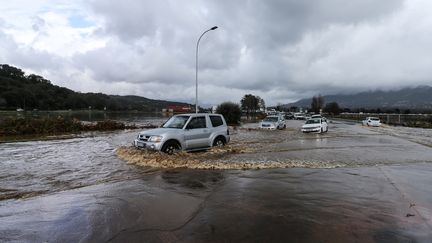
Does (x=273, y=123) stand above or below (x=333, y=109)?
below

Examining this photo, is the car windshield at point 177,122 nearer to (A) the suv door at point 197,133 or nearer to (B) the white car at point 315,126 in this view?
(A) the suv door at point 197,133

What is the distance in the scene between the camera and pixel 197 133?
52.1 ft

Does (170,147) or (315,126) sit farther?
(315,126)

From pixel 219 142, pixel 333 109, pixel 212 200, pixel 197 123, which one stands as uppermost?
pixel 333 109

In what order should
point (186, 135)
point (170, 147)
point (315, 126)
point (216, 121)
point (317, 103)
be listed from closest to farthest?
point (170, 147), point (186, 135), point (216, 121), point (315, 126), point (317, 103)

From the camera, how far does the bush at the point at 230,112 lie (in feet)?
180

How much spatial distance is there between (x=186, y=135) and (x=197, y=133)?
716mm

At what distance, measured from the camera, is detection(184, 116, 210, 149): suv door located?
15453 millimetres

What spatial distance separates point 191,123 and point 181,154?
1.72m

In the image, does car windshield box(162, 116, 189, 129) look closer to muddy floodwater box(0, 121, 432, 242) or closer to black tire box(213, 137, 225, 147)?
muddy floodwater box(0, 121, 432, 242)

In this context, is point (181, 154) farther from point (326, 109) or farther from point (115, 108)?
point (326, 109)

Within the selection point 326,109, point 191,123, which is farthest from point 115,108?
point 191,123

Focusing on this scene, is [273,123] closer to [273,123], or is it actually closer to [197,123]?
[273,123]

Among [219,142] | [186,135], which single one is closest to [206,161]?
[186,135]
